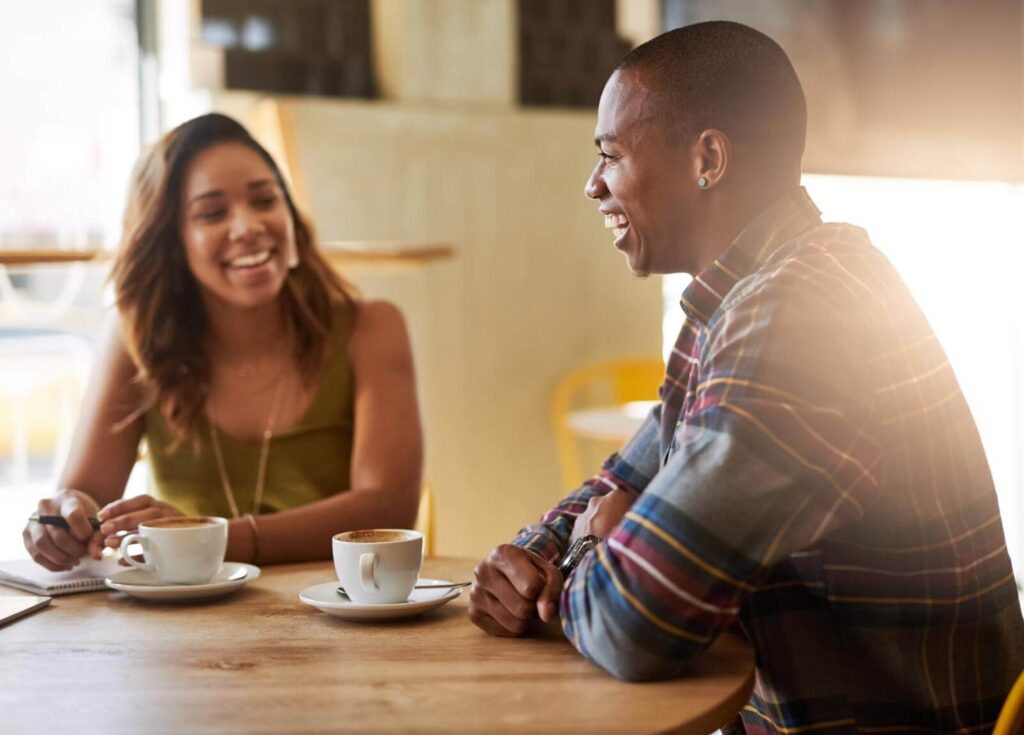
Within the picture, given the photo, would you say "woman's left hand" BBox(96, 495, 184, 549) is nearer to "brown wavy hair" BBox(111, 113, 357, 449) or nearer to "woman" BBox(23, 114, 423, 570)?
"woman" BBox(23, 114, 423, 570)

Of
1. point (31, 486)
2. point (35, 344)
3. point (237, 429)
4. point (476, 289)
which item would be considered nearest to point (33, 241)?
point (35, 344)

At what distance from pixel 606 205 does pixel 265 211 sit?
38.1 inches

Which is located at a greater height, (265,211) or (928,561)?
(265,211)

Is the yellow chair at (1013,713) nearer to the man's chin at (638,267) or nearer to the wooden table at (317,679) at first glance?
the wooden table at (317,679)

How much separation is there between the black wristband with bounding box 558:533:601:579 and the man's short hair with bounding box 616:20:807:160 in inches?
17.2

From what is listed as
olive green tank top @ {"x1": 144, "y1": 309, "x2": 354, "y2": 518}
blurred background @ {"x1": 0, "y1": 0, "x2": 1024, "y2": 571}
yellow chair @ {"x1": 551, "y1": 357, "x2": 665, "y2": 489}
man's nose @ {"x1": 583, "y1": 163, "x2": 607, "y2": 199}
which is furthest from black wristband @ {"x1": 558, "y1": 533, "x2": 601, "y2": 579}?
yellow chair @ {"x1": 551, "y1": 357, "x2": 665, "y2": 489}

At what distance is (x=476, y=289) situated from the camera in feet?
11.7

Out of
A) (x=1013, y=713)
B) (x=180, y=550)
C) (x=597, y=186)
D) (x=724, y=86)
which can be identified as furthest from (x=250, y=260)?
(x=1013, y=713)

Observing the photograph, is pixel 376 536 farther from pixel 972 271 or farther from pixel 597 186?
pixel 972 271

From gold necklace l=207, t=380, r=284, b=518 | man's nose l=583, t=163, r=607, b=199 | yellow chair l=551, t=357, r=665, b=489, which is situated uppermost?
man's nose l=583, t=163, r=607, b=199

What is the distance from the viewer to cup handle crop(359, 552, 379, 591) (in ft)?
4.07

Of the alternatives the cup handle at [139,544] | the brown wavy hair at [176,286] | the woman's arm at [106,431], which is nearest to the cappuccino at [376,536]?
the cup handle at [139,544]

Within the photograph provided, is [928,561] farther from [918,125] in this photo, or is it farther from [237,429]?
[918,125]

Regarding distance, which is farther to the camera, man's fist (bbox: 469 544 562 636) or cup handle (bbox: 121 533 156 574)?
cup handle (bbox: 121 533 156 574)
